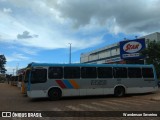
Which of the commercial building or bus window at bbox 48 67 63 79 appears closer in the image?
bus window at bbox 48 67 63 79

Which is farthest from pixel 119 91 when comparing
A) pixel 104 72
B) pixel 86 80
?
pixel 86 80

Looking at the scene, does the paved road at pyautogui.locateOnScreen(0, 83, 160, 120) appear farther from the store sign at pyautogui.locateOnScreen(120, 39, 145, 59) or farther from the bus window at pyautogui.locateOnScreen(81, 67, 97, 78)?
the store sign at pyautogui.locateOnScreen(120, 39, 145, 59)

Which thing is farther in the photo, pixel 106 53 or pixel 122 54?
pixel 106 53

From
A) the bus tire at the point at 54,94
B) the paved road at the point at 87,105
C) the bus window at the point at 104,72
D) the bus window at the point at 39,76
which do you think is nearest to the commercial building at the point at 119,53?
the bus window at the point at 104,72

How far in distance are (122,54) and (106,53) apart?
45.8 metres

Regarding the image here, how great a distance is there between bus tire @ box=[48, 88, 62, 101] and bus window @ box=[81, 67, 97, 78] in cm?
226

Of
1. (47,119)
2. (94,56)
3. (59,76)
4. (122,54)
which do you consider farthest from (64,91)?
(94,56)

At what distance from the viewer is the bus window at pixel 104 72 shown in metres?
22.0

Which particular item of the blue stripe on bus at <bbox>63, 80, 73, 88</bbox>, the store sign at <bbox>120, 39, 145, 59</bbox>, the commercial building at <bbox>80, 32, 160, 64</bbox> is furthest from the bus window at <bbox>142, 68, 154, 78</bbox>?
the store sign at <bbox>120, 39, 145, 59</bbox>

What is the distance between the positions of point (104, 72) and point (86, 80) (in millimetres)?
1760

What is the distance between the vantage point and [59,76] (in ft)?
67.7

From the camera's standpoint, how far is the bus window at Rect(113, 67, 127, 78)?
22609 millimetres

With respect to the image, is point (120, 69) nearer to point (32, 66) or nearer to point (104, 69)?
point (104, 69)

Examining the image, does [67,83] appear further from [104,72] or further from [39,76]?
[104,72]
